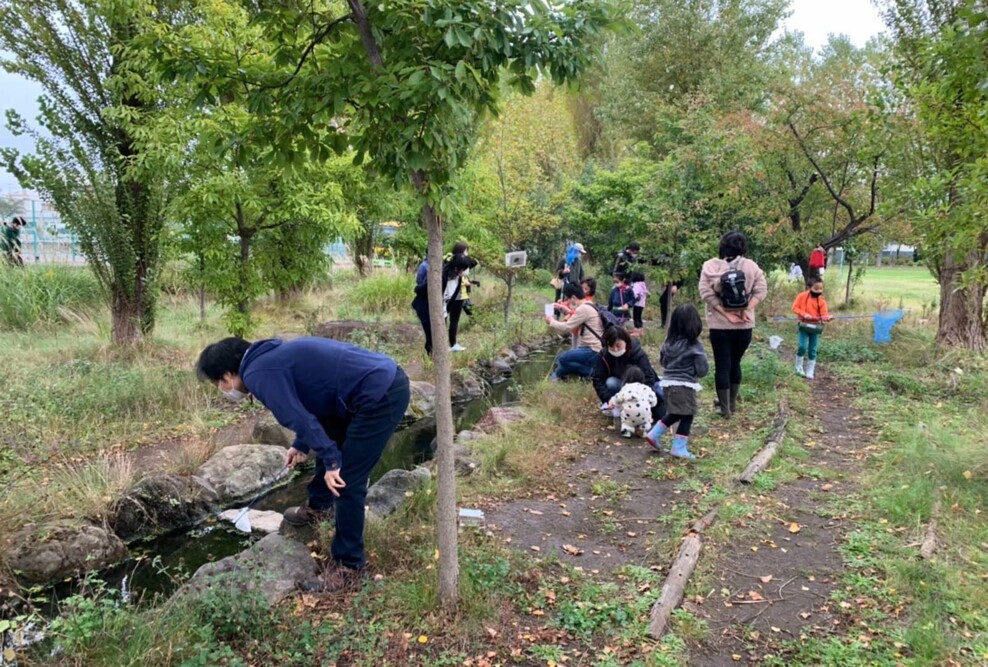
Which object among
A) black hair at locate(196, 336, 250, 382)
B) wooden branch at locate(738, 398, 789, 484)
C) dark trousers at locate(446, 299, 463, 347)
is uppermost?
black hair at locate(196, 336, 250, 382)

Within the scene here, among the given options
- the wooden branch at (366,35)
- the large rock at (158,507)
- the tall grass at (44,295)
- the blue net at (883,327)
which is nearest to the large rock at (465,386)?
the large rock at (158,507)

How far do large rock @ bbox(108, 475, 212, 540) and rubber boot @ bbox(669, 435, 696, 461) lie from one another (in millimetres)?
4262

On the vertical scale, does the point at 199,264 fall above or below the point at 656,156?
below

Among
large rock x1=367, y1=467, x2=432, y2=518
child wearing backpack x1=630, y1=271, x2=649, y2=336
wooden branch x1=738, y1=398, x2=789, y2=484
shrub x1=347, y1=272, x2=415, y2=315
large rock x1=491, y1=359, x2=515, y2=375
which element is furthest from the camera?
shrub x1=347, y1=272, x2=415, y2=315

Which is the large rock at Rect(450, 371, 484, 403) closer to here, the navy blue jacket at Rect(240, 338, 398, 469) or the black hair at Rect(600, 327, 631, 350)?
the black hair at Rect(600, 327, 631, 350)

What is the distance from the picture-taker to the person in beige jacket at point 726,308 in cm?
650

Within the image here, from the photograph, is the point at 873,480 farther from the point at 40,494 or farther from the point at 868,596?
the point at 40,494

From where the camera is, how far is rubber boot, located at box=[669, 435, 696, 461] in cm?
574

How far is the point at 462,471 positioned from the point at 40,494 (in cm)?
331

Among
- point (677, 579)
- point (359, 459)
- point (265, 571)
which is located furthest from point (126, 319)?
point (677, 579)

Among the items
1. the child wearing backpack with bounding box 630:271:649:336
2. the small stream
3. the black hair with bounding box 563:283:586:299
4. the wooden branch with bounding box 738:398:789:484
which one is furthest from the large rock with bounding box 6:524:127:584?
the child wearing backpack with bounding box 630:271:649:336

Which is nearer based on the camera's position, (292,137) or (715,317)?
(292,137)

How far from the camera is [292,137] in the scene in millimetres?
3248

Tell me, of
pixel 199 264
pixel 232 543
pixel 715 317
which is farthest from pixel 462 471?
pixel 199 264
